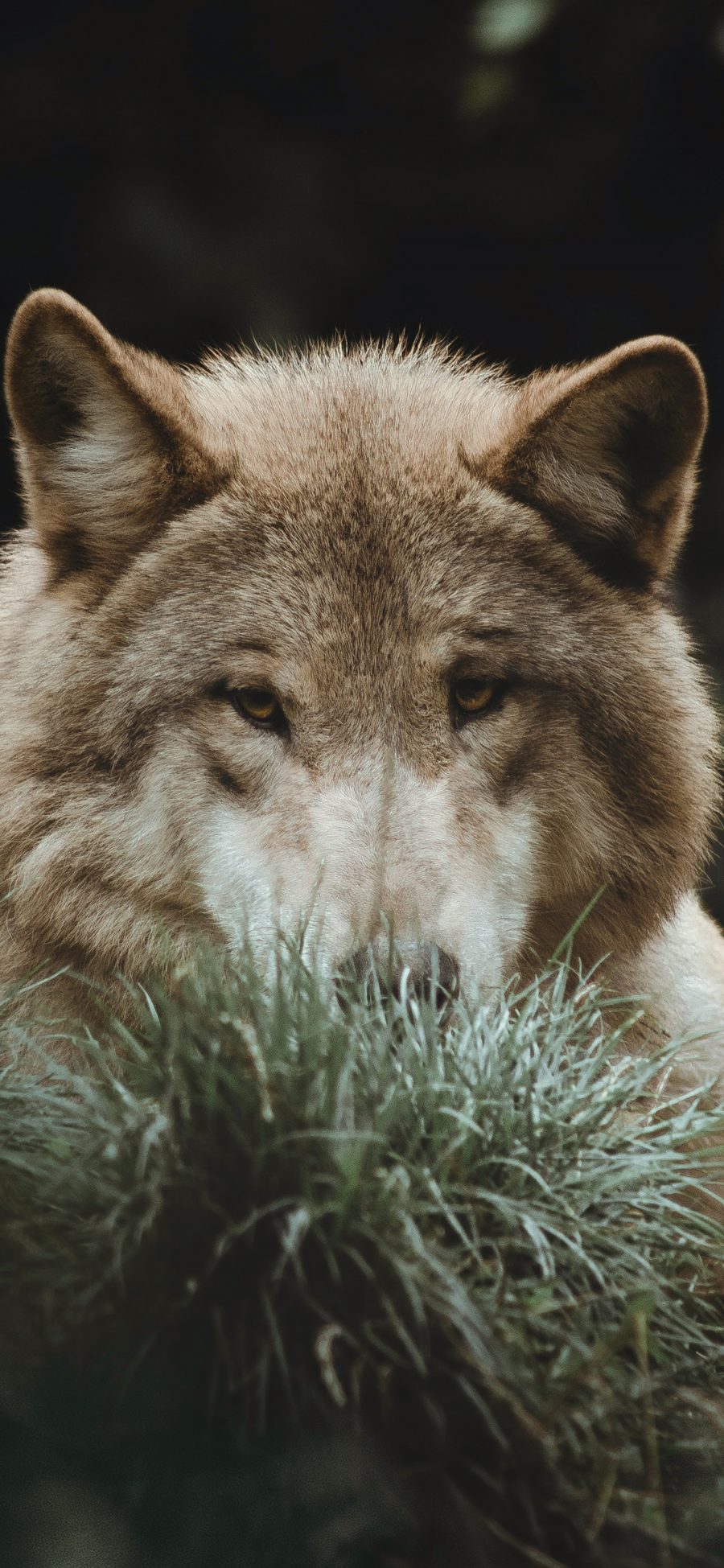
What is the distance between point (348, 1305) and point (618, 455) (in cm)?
188

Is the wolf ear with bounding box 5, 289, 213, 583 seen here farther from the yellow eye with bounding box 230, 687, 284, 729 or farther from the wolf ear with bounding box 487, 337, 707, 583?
the wolf ear with bounding box 487, 337, 707, 583

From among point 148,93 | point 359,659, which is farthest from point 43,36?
point 359,659

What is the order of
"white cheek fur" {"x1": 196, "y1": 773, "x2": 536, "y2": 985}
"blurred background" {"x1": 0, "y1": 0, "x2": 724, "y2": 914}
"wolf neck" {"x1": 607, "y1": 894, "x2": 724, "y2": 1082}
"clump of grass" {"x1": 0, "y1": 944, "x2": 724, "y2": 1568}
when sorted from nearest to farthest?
"clump of grass" {"x1": 0, "y1": 944, "x2": 724, "y2": 1568} < "white cheek fur" {"x1": 196, "y1": 773, "x2": 536, "y2": 985} < "wolf neck" {"x1": 607, "y1": 894, "x2": 724, "y2": 1082} < "blurred background" {"x1": 0, "y1": 0, "x2": 724, "y2": 914}

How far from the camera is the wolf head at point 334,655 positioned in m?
2.40

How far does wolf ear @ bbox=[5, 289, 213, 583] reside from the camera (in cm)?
243

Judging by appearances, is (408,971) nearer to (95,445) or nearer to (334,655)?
(334,655)

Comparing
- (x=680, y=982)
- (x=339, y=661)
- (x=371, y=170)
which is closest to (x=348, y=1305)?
(x=339, y=661)

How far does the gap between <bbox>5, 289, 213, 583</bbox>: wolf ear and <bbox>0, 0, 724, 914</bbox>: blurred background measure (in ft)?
3.20

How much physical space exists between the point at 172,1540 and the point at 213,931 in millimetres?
1399

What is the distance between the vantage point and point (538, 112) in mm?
3312

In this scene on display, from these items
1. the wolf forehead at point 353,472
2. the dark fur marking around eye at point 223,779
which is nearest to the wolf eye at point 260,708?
the dark fur marking around eye at point 223,779

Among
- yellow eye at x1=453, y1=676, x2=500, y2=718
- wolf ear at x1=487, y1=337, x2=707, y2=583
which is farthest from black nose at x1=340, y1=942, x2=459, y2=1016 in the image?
wolf ear at x1=487, y1=337, x2=707, y2=583

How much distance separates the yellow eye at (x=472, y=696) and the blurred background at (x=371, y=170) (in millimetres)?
1225

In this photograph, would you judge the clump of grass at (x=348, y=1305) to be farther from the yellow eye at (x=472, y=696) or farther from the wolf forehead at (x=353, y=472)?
the wolf forehead at (x=353, y=472)
